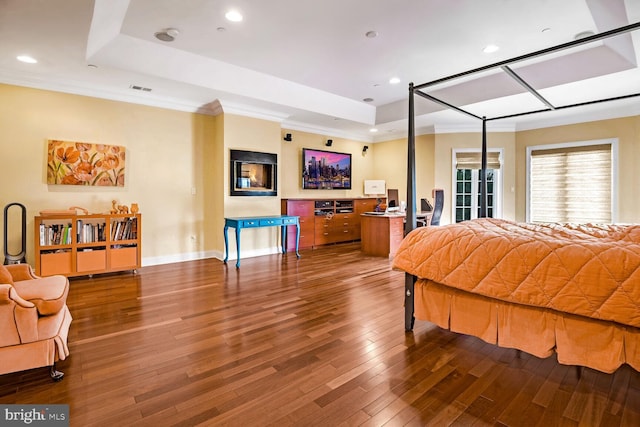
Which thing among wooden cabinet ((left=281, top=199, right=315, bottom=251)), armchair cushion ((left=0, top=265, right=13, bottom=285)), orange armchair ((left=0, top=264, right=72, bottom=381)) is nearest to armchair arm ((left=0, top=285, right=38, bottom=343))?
orange armchair ((left=0, top=264, right=72, bottom=381))

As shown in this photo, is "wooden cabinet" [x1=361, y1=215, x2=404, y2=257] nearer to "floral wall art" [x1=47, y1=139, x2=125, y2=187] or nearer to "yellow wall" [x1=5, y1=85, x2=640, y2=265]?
"yellow wall" [x1=5, y1=85, x2=640, y2=265]

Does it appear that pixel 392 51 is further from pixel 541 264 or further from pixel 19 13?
pixel 19 13

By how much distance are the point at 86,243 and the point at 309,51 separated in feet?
12.7

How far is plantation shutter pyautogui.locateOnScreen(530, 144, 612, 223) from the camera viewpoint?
19.6 ft

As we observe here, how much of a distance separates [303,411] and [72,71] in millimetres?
4811

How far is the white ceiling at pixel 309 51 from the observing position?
10.4 feet

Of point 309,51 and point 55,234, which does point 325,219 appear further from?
point 55,234

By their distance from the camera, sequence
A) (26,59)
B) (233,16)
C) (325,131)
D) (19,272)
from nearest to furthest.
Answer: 1. (19,272)
2. (233,16)
3. (26,59)
4. (325,131)

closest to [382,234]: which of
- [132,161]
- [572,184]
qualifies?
[572,184]

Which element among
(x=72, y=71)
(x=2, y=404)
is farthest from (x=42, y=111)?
(x=2, y=404)

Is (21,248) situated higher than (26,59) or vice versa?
(26,59)

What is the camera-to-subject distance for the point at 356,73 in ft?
16.3

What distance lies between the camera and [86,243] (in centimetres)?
424

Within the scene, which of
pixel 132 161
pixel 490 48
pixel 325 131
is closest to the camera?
pixel 490 48
